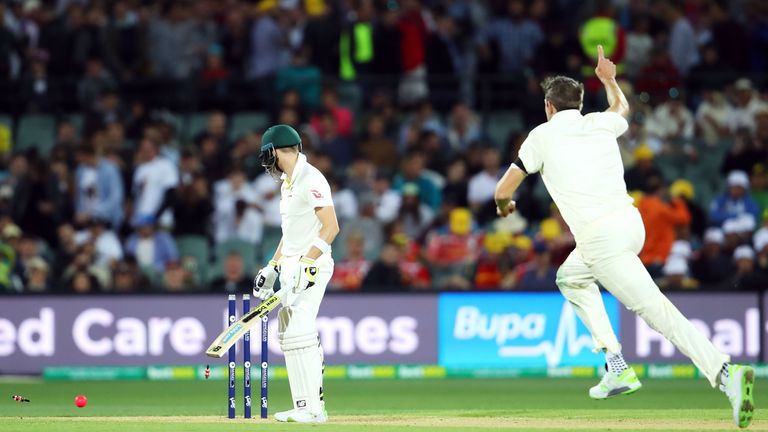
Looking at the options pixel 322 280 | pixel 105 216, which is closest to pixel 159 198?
pixel 105 216

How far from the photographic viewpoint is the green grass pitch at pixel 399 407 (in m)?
10.8

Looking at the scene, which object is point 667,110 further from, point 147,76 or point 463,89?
point 147,76

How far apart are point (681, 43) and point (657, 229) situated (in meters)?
4.83

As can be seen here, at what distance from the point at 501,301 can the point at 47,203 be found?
6.32 metres

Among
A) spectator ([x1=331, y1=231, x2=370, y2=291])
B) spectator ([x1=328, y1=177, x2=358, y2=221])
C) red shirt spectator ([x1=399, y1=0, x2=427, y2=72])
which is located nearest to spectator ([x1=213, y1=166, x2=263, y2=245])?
spectator ([x1=328, y1=177, x2=358, y2=221])

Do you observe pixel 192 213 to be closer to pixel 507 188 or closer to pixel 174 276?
pixel 174 276

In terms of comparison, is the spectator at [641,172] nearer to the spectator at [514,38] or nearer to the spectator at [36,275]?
the spectator at [514,38]

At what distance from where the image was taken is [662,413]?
40.5ft

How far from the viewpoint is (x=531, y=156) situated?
10750mm

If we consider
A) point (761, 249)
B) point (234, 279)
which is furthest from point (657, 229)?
point (234, 279)

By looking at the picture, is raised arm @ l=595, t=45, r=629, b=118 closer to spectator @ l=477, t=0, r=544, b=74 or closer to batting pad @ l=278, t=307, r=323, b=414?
batting pad @ l=278, t=307, r=323, b=414

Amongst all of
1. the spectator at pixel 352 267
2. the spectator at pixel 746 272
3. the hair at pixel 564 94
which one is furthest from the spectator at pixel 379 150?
the hair at pixel 564 94

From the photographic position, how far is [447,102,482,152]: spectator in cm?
2136

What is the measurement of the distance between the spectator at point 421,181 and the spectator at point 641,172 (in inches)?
99.3
